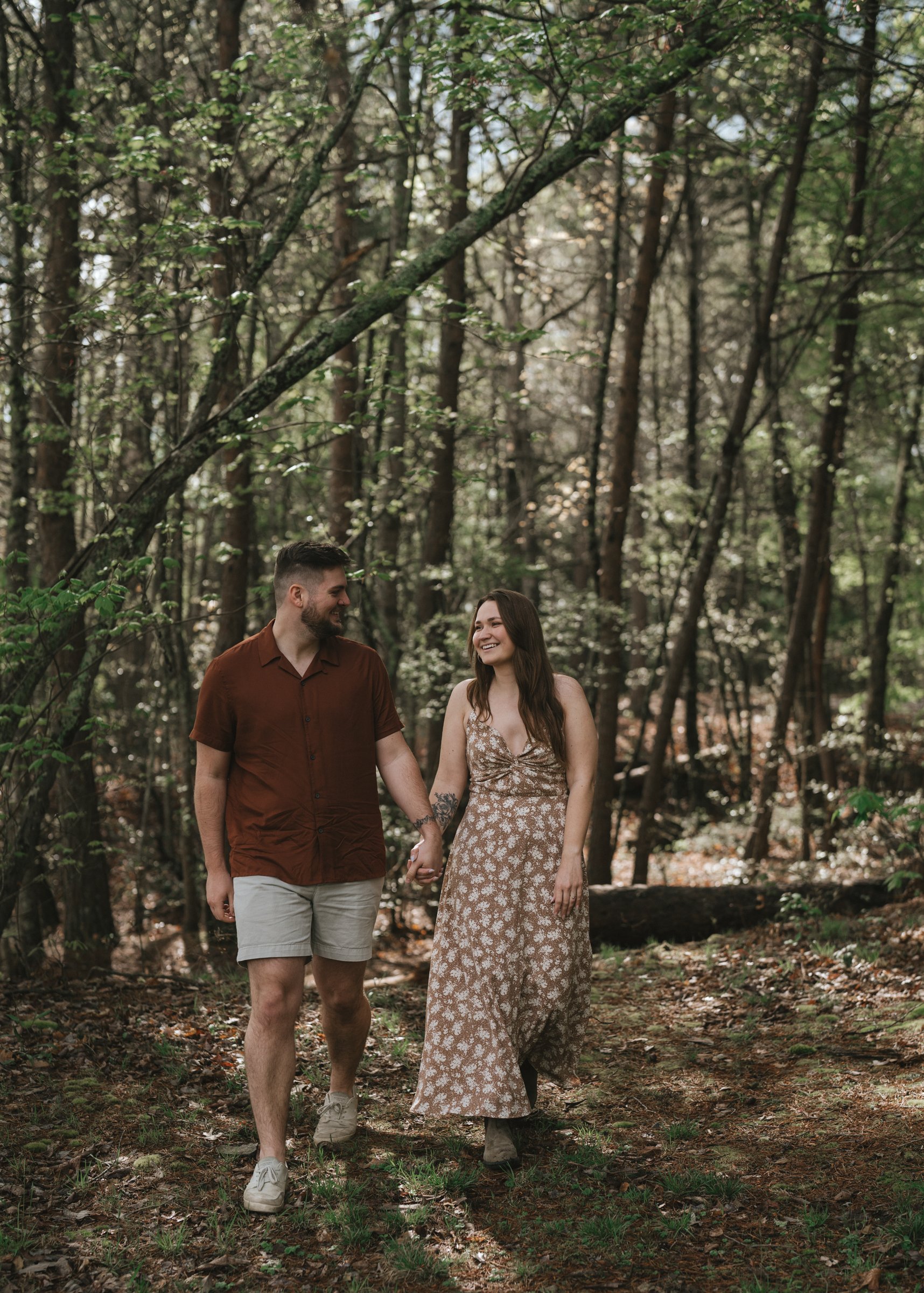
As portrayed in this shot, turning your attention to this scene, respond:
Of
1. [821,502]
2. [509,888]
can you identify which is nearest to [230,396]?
[821,502]

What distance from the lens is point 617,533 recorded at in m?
11.8

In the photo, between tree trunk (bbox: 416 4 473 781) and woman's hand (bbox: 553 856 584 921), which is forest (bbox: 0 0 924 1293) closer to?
tree trunk (bbox: 416 4 473 781)

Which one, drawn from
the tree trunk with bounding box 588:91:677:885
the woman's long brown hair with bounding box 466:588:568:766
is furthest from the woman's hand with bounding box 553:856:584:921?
the tree trunk with bounding box 588:91:677:885

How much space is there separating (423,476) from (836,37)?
4071 mm

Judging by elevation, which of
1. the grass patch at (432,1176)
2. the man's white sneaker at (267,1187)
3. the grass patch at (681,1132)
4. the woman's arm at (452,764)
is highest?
the woman's arm at (452,764)

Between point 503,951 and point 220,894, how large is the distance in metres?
1.19

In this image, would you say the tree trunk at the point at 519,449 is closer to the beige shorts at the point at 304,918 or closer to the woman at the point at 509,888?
the woman at the point at 509,888

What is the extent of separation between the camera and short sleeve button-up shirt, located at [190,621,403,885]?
13.5 ft

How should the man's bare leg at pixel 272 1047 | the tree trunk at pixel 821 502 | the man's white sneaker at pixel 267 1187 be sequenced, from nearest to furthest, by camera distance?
the man's white sneaker at pixel 267 1187 → the man's bare leg at pixel 272 1047 → the tree trunk at pixel 821 502

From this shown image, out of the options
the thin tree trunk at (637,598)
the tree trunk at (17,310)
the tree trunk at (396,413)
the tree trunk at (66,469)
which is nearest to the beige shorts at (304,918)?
the tree trunk at (396,413)

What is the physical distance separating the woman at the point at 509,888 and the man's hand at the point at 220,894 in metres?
0.72

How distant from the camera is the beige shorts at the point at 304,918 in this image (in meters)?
4.03

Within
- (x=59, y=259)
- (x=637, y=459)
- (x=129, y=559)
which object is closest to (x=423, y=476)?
(x=129, y=559)

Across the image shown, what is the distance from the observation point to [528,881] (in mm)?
4512
